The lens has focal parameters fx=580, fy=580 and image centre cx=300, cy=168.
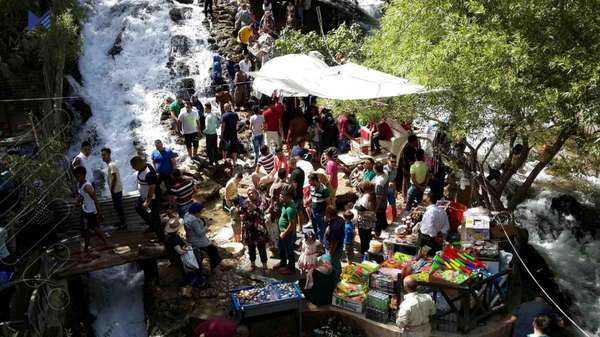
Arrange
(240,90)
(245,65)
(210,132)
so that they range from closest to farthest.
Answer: (210,132), (240,90), (245,65)

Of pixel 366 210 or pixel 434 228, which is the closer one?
pixel 434 228

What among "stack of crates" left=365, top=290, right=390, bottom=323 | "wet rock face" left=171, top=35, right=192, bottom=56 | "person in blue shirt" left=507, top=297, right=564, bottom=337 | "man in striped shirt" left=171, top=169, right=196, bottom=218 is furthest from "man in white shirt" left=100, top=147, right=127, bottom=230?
"wet rock face" left=171, top=35, right=192, bottom=56

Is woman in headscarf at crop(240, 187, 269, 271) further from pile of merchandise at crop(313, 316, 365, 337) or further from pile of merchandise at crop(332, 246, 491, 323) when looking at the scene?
pile of merchandise at crop(313, 316, 365, 337)

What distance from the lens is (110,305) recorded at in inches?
394

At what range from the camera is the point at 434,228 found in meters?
9.19

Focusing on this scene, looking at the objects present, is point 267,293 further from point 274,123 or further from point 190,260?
point 274,123

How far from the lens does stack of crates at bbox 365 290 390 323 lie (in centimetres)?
825

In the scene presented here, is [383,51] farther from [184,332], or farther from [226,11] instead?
[226,11]

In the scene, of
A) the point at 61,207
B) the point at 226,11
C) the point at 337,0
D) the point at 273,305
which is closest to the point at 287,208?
the point at 273,305

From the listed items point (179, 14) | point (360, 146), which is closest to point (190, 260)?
point (360, 146)

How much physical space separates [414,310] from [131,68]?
1454 cm

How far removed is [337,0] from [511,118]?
1590cm

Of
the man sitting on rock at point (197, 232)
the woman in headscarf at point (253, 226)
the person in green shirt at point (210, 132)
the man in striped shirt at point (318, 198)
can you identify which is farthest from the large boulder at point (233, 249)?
the person in green shirt at point (210, 132)

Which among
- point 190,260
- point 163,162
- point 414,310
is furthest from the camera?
point 163,162
